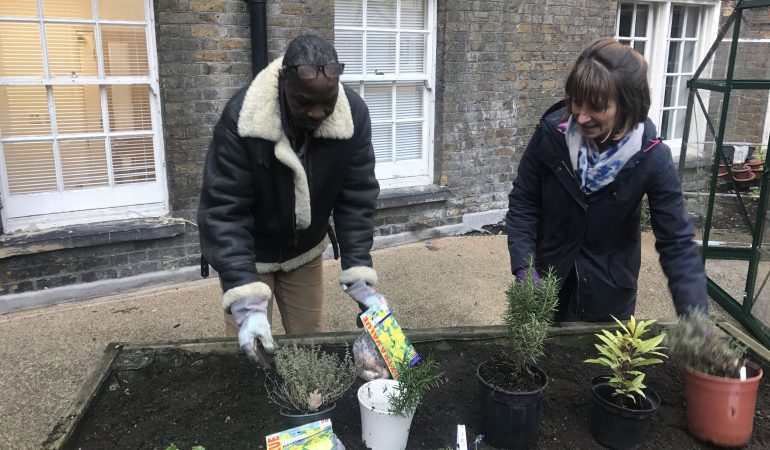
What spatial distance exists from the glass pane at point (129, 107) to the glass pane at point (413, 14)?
7.78ft

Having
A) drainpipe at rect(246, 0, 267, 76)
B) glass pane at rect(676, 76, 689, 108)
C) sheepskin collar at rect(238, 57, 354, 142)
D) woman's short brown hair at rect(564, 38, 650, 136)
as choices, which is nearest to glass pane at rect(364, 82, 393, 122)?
drainpipe at rect(246, 0, 267, 76)

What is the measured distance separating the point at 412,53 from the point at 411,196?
1.34 m

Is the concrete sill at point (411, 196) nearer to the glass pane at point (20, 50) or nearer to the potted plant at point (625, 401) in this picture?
the glass pane at point (20, 50)

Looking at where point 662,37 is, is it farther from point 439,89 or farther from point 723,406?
point 723,406

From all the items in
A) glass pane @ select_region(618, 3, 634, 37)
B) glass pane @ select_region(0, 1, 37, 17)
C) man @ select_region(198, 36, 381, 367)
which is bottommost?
man @ select_region(198, 36, 381, 367)

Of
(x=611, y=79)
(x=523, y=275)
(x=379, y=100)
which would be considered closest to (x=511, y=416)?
(x=523, y=275)

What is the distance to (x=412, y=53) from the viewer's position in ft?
18.8

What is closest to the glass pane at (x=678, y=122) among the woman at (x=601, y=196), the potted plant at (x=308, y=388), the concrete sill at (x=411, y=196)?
the concrete sill at (x=411, y=196)

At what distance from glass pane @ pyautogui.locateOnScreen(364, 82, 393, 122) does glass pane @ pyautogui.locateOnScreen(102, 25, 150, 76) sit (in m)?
1.94

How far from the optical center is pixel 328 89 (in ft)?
6.11

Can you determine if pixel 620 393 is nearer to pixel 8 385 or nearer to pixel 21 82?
pixel 8 385

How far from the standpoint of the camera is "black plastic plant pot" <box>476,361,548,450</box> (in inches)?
73.4

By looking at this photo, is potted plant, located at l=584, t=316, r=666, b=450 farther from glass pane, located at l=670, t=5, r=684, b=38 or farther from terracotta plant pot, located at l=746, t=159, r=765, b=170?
glass pane, located at l=670, t=5, r=684, b=38

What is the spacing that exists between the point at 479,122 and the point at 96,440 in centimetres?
490
